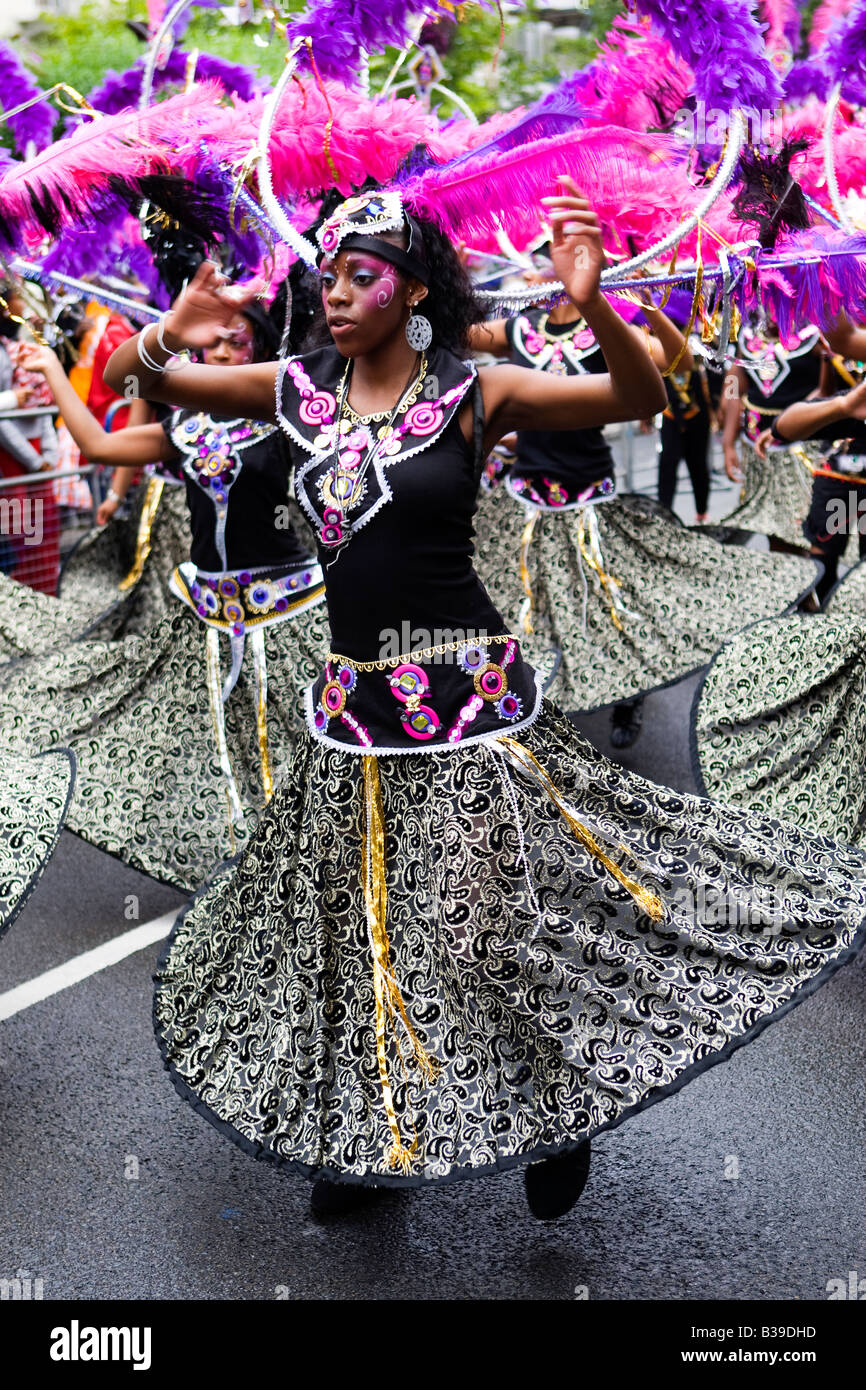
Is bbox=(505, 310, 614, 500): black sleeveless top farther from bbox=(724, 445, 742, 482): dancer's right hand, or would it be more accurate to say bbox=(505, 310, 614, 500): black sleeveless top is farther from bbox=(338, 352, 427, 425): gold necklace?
bbox=(724, 445, 742, 482): dancer's right hand

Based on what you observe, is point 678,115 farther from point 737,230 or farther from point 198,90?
point 198,90

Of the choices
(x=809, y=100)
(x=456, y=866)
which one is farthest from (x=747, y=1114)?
(x=809, y=100)

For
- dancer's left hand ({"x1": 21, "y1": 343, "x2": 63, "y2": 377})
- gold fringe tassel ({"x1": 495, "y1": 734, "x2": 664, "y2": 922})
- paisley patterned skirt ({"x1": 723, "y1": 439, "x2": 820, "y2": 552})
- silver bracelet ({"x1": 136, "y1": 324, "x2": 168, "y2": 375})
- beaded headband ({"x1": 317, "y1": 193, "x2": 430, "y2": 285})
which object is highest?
beaded headband ({"x1": 317, "y1": 193, "x2": 430, "y2": 285})

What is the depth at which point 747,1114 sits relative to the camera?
3.61 metres

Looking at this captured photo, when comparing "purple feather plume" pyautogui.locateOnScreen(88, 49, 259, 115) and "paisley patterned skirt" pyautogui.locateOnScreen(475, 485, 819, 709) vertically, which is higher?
"purple feather plume" pyautogui.locateOnScreen(88, 49, 259, 115)

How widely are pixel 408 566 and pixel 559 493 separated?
3.27 meters

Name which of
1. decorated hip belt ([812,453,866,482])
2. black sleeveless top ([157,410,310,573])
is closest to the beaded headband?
black sleeveless top ([157,410,310,573])

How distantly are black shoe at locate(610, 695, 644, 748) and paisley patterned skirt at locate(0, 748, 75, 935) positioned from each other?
9.95ft

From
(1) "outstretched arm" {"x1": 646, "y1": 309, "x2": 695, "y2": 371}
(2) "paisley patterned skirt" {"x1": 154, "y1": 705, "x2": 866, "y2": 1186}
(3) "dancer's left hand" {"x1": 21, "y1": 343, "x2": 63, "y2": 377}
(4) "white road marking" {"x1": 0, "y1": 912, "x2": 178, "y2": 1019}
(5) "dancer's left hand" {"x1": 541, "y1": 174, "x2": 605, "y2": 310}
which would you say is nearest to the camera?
(5) "dancer's left hand" {"x1": 541, "y1": 174, "x2": 605, "y2": 310}

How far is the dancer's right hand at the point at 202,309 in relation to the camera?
3039 mm

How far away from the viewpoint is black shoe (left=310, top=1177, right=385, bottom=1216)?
125 inches

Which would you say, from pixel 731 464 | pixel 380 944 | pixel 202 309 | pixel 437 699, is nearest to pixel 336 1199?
pixel 380 944

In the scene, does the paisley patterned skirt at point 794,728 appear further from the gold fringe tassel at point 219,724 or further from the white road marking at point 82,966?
the white road marking at point 82,966

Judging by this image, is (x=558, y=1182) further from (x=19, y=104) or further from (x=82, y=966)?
(x=19, y=104)
